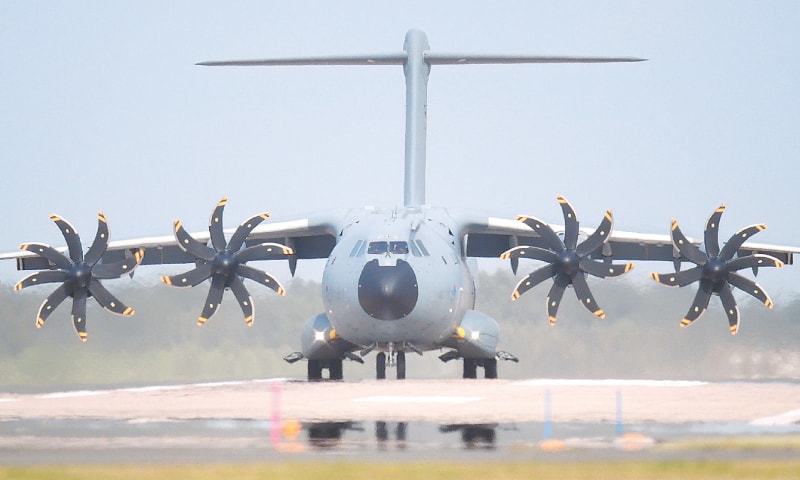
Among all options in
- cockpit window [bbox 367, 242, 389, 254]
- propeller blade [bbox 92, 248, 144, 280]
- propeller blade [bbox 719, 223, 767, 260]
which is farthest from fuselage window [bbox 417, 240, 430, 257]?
propeller blade [bbox 719, 223, 767, 260]

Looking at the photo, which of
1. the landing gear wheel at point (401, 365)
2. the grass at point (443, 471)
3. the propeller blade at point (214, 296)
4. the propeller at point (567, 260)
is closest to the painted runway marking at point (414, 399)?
the landing gear wheel at point (401, 365)

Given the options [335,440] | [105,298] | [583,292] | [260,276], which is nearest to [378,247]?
[260,276]

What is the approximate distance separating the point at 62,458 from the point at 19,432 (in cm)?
283

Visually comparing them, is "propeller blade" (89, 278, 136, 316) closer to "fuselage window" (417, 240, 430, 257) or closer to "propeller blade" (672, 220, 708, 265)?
"fuselage window" (417, 240, 430, 257)

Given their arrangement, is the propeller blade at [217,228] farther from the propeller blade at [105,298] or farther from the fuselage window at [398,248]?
the fuselage window at [398,248]

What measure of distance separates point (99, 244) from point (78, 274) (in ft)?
2.13

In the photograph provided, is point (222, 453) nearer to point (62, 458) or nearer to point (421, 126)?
point (62, 458)

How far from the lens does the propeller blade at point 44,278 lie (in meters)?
25.4

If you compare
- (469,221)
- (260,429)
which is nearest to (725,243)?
(469,221)

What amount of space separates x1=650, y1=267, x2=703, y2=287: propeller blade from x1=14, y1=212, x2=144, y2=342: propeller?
358 inches

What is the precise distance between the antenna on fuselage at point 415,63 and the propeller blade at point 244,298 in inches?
179

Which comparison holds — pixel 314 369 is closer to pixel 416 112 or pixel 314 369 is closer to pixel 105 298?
pixel 105 298

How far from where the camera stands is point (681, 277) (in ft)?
81.2

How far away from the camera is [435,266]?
78.3 ft
